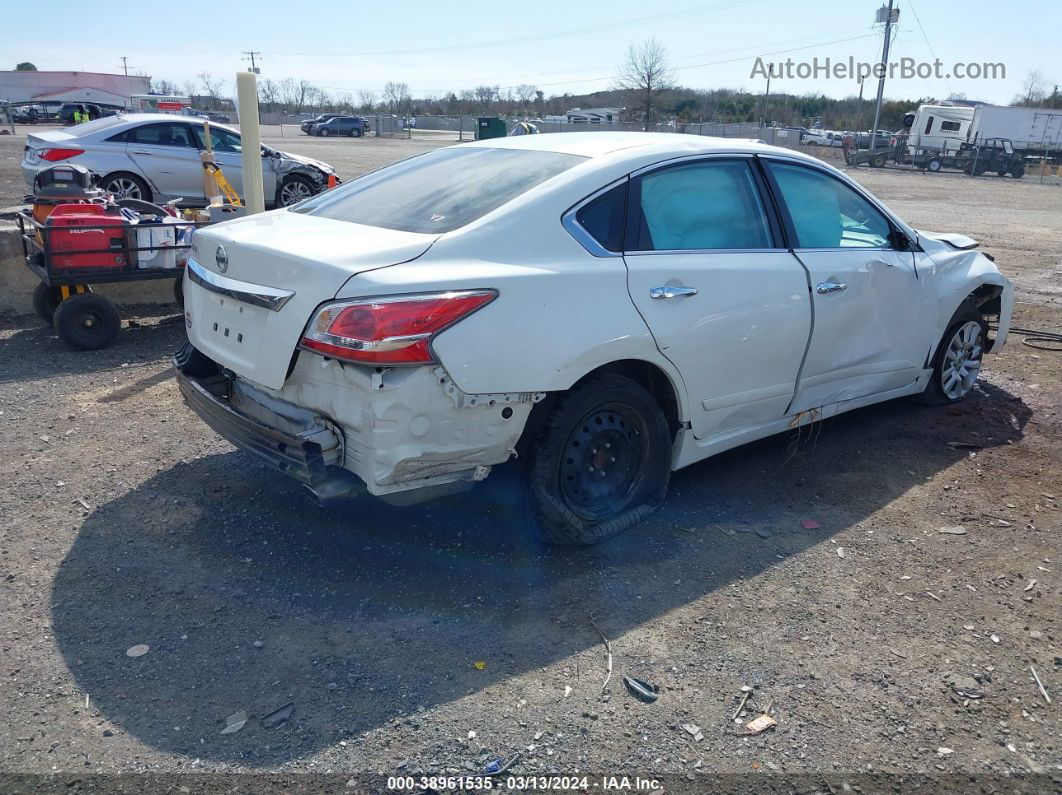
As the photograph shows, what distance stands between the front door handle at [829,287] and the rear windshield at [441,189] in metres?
1.47

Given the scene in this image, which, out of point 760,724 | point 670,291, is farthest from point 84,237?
point 760,724

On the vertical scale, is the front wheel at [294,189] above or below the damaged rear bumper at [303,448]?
above

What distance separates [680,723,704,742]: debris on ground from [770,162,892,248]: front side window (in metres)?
2.63

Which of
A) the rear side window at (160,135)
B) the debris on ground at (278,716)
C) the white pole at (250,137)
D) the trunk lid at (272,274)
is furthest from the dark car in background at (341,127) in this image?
the debris on ground at (278,716)

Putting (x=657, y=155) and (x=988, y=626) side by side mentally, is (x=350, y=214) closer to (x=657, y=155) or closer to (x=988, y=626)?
(x=657, y=155)

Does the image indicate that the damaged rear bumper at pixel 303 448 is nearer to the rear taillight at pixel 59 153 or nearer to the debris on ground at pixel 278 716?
the debris on ground at pixel 278 716

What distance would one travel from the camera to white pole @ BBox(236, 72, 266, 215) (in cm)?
666

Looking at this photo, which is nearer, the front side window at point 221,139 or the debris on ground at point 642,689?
the debris on ground at point 642,689

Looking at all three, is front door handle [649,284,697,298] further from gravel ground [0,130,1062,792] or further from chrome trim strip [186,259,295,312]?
chrome trim strip [186,259,295,312]

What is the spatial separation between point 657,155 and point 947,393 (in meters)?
3.14

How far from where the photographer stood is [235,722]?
280 centimetres

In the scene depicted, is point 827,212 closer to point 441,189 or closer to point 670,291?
point 670,291

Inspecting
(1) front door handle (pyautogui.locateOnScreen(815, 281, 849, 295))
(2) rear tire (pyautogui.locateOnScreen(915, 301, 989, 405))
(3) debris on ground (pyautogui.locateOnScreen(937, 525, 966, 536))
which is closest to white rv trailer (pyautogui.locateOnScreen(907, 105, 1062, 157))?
(2) rear tire (pyautogui.locateOnScreen(915, 301, 989, 405))

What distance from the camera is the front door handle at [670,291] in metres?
3.76
